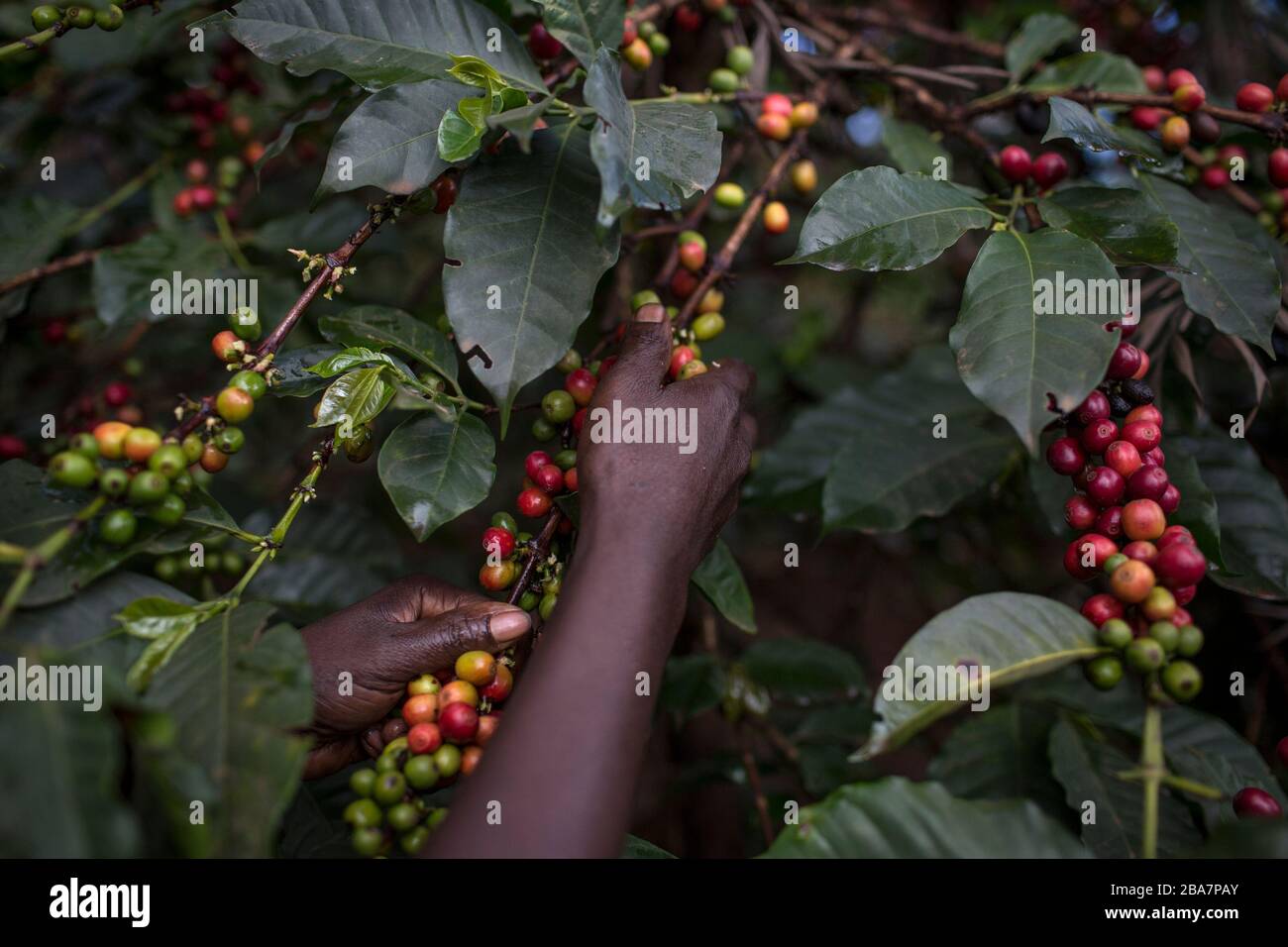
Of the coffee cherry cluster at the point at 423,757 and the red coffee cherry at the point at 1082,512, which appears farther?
the red coffee cherry at the point at 1082,512

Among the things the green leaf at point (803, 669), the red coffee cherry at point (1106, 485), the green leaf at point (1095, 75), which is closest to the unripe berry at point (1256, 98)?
the green leaf at point (1095, 75)

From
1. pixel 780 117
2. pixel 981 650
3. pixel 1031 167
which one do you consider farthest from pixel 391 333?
pixel 1031 167

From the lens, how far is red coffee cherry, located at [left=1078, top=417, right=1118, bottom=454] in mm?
1296

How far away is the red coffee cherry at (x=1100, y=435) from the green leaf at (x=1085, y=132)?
445 millimetres

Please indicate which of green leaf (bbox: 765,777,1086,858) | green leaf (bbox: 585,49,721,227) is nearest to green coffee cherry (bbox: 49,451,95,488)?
green leaf (bbox: 585,49,721,227)

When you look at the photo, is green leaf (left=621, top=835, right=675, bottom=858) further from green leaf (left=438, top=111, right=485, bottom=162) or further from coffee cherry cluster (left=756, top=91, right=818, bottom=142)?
coffee cherry cluster (left=756, top=91, right=818, bottom=142)

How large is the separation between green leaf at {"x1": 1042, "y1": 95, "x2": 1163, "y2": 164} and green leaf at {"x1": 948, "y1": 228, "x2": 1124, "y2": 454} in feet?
0.52

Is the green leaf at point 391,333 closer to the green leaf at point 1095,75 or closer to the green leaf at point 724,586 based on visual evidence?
the green leaf at point 724,586

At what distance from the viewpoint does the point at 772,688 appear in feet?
6.89

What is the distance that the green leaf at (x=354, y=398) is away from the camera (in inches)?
47.2

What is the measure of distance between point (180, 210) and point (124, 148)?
60 centimetres
